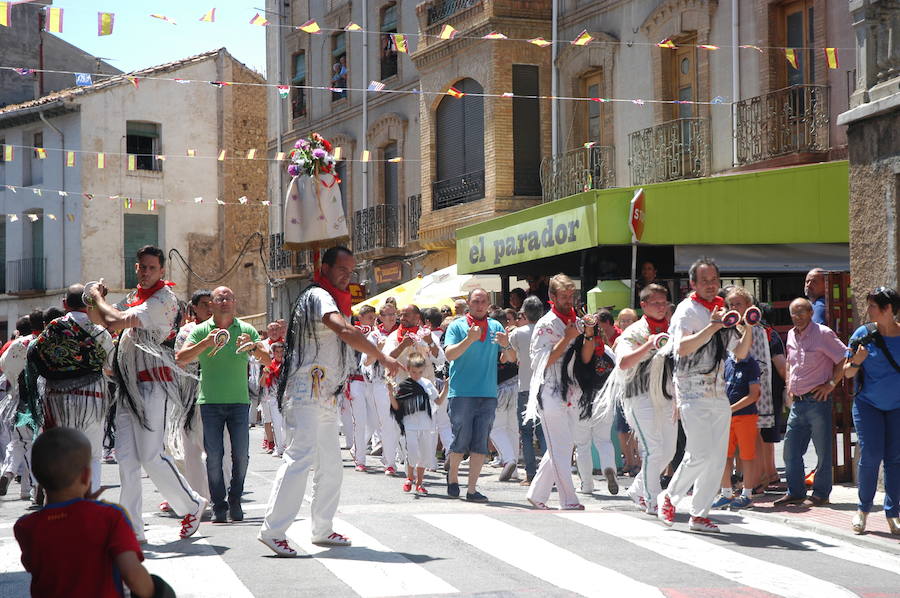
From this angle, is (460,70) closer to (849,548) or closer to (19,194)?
(849,548)

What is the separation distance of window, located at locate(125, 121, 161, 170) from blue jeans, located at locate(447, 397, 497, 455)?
33043mm

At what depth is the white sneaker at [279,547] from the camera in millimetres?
7922

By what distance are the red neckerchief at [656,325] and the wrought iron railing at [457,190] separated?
49.0ft

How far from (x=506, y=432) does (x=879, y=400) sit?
5.25 meters

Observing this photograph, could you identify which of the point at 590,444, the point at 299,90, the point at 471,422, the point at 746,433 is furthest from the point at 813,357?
the point at 299,90

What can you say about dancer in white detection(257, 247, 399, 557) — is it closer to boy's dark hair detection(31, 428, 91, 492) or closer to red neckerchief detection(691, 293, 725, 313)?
red neckerchief detection(691, 293, 725, 313)

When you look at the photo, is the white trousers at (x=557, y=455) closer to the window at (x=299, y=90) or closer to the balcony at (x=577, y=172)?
the balcony at (x=577, y=172)

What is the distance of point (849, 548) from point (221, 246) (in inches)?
1481

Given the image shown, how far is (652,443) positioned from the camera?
1005 centimetres

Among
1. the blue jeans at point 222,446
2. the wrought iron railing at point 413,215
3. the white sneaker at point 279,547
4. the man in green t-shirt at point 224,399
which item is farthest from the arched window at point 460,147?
the white sneaker at point 279,547

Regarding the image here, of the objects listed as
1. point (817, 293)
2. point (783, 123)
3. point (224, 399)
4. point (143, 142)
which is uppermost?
point (143, 142)

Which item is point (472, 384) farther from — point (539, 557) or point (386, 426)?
point (539, 557)

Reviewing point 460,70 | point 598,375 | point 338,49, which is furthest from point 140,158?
point 598,375

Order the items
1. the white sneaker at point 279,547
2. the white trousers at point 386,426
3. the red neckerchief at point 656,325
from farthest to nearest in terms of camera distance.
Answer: the white trousers at point 386,426
the red neckerchief at point 656,325
the white sneaker at point 279,547
